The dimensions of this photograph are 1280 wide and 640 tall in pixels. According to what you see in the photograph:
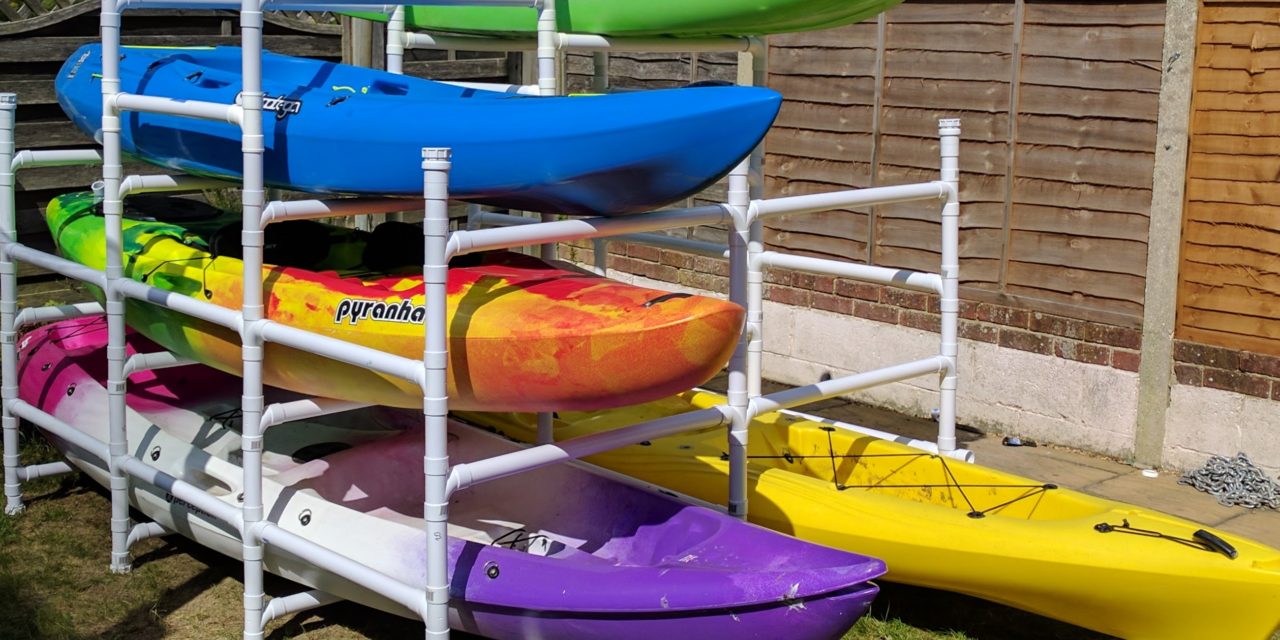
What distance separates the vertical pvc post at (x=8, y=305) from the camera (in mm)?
5105

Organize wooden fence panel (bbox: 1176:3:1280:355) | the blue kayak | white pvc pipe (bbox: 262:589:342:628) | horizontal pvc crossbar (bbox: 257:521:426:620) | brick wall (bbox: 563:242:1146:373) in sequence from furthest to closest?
brick wall (bbox: 563:242:1146:373), wooden fence panel (bbox: 1176:3:1280:355), white pvc pipe (bbox: 262:589:342:628), the blue kayak, horizontal pvc crossbar (bbox: 257:521:426:620)

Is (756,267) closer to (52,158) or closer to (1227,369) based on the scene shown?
(1227,369)

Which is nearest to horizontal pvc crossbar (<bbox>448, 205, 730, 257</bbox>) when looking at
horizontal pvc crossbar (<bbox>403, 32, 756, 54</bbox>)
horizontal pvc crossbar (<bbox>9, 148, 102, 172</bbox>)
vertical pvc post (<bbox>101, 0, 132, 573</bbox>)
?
horizontal pvc crossbar (<bbox>403, 32, 756, 54</bbox>)

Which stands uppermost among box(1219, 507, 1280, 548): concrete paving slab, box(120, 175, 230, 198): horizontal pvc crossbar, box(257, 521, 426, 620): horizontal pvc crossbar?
box(120, 175, 230, 198): horizontal pvc crossbar

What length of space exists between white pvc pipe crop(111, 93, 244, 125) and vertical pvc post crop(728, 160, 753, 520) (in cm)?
142

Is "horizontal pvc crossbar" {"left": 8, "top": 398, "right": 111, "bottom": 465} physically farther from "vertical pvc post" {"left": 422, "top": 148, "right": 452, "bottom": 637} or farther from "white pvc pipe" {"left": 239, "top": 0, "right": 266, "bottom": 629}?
"vertical pvc post" {"left": 422, "top": 148, "right": 452, "bottom": 637}

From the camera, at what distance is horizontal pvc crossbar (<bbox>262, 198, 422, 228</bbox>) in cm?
394

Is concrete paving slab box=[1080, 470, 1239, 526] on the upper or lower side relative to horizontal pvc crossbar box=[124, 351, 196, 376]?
lower

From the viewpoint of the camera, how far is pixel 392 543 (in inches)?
157

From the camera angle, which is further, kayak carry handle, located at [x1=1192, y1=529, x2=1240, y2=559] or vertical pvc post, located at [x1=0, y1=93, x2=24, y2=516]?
vertical pvc post, located at [x1=0, y1=93, x2=24, y2=516]

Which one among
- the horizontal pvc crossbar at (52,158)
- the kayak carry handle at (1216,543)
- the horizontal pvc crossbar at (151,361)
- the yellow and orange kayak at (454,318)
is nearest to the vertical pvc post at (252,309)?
the yellow and orange kayak at (454,318)

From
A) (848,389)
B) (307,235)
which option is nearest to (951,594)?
(848,389)

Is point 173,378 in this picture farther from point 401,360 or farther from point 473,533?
point 401,360

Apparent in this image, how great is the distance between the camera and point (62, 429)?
5.09m
